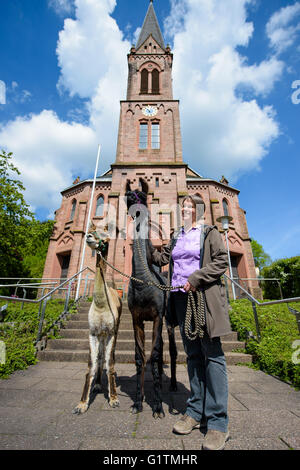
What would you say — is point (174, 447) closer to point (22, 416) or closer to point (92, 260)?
point (22, 416)

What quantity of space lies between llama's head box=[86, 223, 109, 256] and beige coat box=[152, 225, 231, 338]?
4.76 ft

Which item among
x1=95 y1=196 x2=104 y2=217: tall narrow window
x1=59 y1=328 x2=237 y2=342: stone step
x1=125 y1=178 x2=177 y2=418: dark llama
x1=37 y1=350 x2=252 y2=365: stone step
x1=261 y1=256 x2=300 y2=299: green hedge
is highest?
x1=95 y1=196 x2=104 y2=217: tall narrow window

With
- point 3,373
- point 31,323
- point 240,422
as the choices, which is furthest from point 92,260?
point 240,422

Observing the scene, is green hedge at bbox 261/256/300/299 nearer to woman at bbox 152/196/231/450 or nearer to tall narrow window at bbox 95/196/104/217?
tall narrow window at bbox 95/196/104/217

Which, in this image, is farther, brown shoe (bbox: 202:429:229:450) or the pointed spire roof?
the pointed spire roof

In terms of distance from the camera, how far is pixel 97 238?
3.04m

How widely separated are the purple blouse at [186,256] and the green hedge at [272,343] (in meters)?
2.95

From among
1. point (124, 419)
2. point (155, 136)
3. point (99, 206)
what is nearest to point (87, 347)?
point (124, 419)

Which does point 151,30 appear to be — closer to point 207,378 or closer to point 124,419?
point 207,378

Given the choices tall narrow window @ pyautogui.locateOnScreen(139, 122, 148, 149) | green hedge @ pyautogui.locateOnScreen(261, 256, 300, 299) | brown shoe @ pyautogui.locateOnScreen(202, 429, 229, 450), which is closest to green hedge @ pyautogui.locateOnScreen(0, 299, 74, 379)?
brown shoe @ pyautogui.locateOnScreen(202, 429, 229, 450)

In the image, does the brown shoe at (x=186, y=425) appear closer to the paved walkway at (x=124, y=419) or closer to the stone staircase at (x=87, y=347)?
the paved walkway at (x=124, y=419)

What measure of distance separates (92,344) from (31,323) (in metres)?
3.71

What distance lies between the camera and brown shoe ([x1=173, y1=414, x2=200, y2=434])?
6.64 ft

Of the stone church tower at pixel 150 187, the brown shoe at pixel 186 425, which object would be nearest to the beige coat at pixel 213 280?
the brown shoe at pixel 186 425
